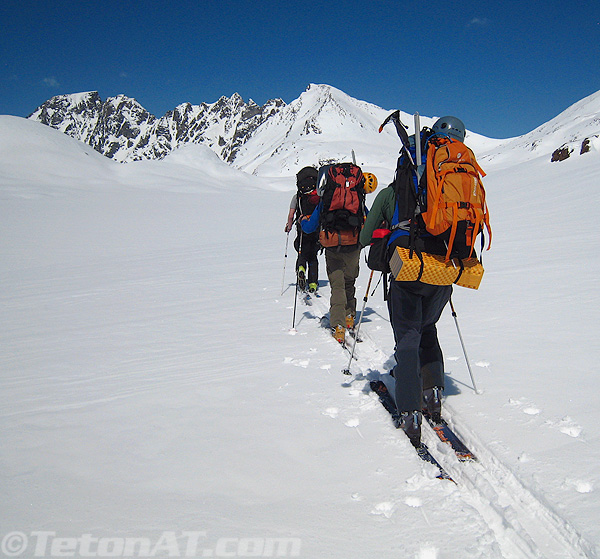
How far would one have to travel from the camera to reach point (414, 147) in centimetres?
316

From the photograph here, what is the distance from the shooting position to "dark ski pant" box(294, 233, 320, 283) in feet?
23.6

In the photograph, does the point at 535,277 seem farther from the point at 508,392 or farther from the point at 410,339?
the point at 410,339

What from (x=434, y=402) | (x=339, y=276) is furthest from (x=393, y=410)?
(x=339, y=276)

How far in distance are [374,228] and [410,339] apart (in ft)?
3.08

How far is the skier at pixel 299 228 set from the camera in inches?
261

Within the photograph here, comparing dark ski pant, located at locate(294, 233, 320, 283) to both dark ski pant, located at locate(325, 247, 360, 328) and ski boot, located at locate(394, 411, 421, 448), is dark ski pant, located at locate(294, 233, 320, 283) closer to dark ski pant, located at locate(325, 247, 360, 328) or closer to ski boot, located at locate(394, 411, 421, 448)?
dark ski pant, located at locate(325, 247, 360, 328)

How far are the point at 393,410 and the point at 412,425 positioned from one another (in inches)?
20.6

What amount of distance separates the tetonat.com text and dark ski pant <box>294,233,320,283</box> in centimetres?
525

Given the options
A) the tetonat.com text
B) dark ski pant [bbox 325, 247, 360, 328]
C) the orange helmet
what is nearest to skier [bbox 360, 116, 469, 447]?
the tetonat.com text

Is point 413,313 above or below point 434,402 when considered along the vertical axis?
above

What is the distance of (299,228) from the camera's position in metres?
7.15

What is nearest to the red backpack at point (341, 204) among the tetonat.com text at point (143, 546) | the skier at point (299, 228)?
the skier at point (299, 228)

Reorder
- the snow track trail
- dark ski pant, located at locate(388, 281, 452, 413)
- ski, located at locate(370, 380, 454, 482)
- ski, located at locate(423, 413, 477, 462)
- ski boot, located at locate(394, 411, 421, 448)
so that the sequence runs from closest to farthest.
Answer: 1. the snow track trail
2. ski, located at locate(370, 380, 454, 482)
3. ski, located at locate(423, 413, 477, 462)
4. ski boot, located at locate(394, 411, 421, 448)
5. dark ski pant, located at locate(388, 281, 452, 413)

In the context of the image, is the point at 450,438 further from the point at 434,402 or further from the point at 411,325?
the point at 411,325
